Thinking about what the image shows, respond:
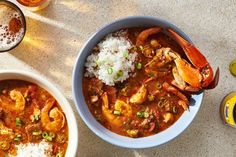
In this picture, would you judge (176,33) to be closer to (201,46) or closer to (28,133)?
(201,46)

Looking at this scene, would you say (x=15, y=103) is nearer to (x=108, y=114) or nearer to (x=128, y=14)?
(x=108, y=114)

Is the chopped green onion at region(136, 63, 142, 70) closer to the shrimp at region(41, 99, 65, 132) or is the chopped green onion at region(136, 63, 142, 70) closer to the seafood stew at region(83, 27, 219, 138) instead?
the seafood stew at region(83, 27, 219, 138)

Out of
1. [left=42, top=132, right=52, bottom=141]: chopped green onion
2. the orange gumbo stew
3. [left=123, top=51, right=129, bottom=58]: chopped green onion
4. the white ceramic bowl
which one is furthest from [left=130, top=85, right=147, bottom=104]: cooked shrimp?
[left=42, top=132, right=52, bottom=141]: chopped green onion

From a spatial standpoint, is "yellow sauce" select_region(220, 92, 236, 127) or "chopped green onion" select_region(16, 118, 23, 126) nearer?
"chopped green onion" select_region(16, 118, 23, 126)

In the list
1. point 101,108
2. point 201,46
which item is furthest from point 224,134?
point 101,108

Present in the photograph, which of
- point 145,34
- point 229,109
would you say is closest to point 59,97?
point 145,34

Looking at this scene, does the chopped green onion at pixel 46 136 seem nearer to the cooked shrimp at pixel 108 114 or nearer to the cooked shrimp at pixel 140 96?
the cooked shrimp at pixel 108 114
